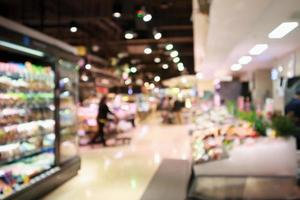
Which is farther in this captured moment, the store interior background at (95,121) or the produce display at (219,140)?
the produce display at (219,140)

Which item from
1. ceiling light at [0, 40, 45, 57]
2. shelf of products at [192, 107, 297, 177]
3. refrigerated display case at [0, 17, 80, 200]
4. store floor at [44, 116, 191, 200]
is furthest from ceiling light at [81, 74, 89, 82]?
shelf of products at [192, 107, 297, 177]

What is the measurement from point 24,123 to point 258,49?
16.4ft

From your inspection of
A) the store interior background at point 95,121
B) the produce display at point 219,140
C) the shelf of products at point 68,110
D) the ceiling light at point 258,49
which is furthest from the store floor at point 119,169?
the ceiling light at point 258,49

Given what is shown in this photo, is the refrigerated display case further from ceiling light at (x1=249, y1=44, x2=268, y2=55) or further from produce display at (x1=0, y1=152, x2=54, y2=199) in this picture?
ceiling light at (x1=249, y1=44, x2=268, y2=55)

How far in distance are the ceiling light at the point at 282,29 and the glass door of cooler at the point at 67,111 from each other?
3614 millimetres

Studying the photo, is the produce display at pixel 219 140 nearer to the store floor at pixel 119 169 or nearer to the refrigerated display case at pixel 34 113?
the store floor at pixel 119 169

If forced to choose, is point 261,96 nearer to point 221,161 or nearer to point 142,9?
point 142,9

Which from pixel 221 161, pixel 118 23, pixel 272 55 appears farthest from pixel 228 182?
pixel 118 23

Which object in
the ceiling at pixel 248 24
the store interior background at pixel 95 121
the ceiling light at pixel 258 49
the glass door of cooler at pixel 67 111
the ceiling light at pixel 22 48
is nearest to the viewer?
the ceiling at pixel 248 24

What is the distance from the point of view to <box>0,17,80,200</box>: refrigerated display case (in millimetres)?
4586

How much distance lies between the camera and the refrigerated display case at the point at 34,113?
181 inches

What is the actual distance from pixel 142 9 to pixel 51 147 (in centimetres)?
316

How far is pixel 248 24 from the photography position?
4926 mm

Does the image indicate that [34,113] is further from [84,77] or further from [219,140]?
[84,77]
